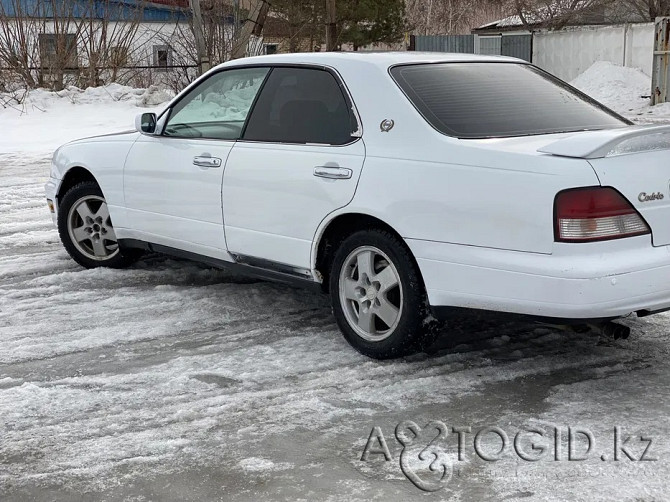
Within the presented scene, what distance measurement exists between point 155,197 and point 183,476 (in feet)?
9.78

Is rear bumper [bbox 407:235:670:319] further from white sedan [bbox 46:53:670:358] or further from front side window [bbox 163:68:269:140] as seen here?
front side window [bbox 163:68:269:140]

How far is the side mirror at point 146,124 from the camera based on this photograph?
6.42 meters

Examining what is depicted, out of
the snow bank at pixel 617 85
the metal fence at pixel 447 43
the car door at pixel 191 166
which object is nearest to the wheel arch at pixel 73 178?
the car door at pixel 191 166

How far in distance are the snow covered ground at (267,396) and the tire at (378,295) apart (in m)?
0.14

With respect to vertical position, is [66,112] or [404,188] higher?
[404,188]

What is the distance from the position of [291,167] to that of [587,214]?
178 cm

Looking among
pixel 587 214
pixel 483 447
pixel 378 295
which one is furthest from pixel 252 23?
pixel 483 447

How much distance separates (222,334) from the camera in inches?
222

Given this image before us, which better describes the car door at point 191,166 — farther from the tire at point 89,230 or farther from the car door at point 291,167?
the tire at point 89,230

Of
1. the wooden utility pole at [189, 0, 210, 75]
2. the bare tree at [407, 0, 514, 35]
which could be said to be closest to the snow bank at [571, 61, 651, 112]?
the wooden utility pole at [189, 0, 210, 75]

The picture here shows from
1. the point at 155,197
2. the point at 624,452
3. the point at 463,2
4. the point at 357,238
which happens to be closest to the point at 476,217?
the point at 357,238

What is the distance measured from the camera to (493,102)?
5.13 meters

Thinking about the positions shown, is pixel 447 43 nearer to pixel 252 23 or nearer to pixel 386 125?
pixel 252 23

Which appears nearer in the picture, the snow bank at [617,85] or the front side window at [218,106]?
the front side window at [218,106]
